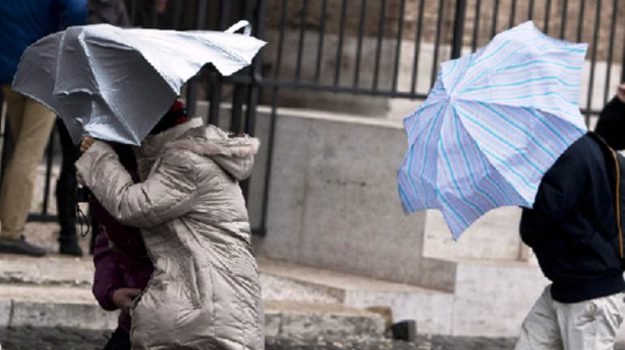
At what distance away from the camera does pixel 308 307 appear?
10133 millimetres

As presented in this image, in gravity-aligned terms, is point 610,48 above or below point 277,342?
above

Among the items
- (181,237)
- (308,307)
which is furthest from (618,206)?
(308,307)

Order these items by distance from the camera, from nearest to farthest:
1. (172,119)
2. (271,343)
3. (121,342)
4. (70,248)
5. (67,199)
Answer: (172,119) → (121,342) → (271,343) → (67,199) → (70,248)

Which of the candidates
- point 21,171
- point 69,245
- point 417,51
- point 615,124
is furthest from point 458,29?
point 615,124

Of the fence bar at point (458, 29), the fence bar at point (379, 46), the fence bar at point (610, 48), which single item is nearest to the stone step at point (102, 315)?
the fence bar at point (379, 46)

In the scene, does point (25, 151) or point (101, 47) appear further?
point (25, 151)

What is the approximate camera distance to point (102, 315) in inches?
368

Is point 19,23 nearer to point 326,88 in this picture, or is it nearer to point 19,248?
point 19,248

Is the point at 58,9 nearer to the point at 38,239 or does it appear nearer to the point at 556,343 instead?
the point at 38,239

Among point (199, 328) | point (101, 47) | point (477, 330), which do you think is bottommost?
point (477, 330)

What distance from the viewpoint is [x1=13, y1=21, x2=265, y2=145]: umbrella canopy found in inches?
232

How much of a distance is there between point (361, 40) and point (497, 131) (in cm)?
491

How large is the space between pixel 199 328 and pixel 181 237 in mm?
304

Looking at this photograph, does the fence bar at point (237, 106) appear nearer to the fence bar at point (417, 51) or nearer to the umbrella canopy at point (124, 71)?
the fence bar at point (417, 51)
